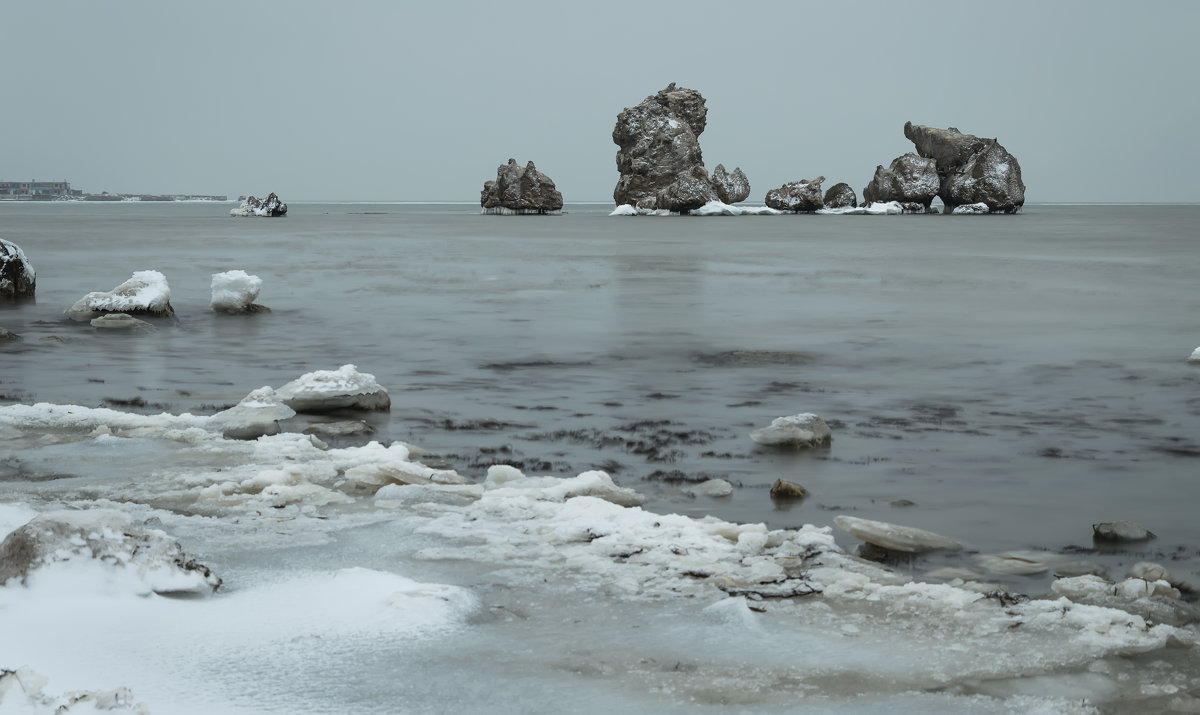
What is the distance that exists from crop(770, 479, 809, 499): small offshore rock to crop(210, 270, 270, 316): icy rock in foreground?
11780 millimetres

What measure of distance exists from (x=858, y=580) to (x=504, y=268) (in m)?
26.8

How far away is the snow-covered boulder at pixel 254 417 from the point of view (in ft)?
25.3

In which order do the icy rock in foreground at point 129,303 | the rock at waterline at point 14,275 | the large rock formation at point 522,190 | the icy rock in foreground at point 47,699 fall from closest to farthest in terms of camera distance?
the icy rock in foreground at point 47,699 → the icy rock in foreground at point 129,303 → the rock at waterline at point 14,275 → the large rock formation at point 522,190

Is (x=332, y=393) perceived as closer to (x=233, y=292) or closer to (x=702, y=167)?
(x=233, y=292)

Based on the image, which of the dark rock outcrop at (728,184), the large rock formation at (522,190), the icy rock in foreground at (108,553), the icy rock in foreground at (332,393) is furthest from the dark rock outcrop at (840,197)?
the icy rock in foreground at (108,553)

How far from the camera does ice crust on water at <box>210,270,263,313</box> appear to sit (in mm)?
16625

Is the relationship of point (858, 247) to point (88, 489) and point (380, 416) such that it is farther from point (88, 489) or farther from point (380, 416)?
point (88, 489)

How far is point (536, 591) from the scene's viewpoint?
468 cm

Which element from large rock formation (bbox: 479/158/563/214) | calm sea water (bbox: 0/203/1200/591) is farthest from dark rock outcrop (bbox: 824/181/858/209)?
calm sea water (bbox: 0/203/1200/591)

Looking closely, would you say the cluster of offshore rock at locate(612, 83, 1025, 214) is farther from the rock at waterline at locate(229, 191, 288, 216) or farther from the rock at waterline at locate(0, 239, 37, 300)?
the rock at waterline at locate(0, 239, 37, 300)

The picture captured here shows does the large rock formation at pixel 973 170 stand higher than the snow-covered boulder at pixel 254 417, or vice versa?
the large rock formation at pixel 973 170

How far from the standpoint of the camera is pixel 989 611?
4.48 meters

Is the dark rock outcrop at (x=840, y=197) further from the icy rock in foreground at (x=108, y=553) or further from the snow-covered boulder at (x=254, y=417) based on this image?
the icy rock in foreground at (x=108, y=553)

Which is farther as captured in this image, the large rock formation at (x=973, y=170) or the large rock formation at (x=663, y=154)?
the large rock formation at (x=663, y=154)
